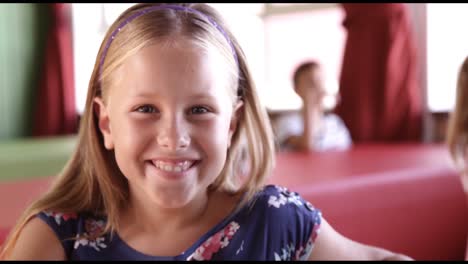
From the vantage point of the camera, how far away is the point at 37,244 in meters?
0.44

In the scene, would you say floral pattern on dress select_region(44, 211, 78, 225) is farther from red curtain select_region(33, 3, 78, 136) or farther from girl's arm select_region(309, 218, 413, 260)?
red curtain select_region(33, 3, 78, 136)

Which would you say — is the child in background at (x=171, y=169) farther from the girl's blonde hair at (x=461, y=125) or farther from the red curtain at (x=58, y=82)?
the red curtain at (x=58, y=82)

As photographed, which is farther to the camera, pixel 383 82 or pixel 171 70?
pixel 383 82

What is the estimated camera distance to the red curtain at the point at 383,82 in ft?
4.49

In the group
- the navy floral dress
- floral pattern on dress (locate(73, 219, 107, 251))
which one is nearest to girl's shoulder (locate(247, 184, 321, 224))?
the navy floral dress

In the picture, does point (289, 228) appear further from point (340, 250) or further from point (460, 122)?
point (460, 122)

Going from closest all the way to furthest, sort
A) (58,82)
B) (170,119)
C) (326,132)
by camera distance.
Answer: (170,119) → (326,132) → (58,82)

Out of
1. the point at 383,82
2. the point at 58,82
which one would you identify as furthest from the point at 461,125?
the point at 58,82

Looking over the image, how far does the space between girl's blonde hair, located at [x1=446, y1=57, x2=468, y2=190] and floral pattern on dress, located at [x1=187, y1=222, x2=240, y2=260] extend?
0.24m

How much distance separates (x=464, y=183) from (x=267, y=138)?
11.8 inches

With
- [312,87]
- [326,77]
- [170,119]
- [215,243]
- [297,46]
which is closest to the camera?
[170,119]

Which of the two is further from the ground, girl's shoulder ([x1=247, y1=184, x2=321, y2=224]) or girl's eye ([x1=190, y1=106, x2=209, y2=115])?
girl's eye ([x1=190, y1=106, x2=209, y2=115])

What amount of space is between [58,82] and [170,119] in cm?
254

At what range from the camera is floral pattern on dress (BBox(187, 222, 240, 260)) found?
46 cm
